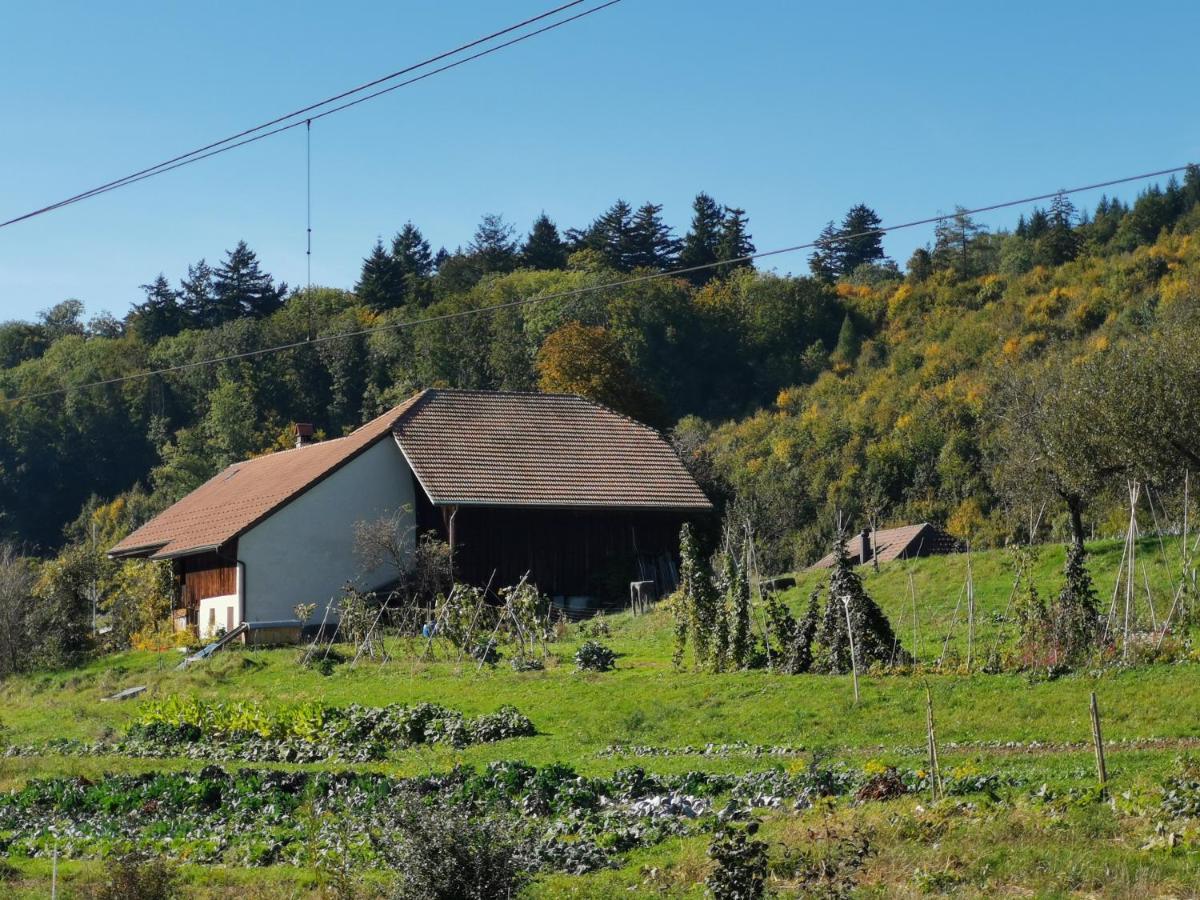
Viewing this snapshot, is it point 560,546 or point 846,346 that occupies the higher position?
point 846,346

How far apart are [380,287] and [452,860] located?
90.9 m

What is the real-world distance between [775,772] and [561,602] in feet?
87.0

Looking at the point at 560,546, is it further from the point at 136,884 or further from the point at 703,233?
the point at 703,233

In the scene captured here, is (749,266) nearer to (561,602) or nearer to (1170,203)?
(1170,203)

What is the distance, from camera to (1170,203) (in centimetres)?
8488

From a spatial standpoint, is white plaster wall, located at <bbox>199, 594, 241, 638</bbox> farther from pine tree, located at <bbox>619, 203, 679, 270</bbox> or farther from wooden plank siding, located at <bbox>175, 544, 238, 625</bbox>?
pine tree, located at <bbox>619, 203, 679, 270</bbox>

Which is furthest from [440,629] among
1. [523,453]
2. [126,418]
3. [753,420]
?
[126,418]

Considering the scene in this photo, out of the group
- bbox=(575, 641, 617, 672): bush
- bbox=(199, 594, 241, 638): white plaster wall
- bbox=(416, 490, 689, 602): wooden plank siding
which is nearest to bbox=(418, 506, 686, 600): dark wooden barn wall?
bbox=(416, 490, 689, 602): wooden plank siding

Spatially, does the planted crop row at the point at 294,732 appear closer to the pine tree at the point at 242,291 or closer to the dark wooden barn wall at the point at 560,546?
the dark wooden barn wall at the point at 560,546

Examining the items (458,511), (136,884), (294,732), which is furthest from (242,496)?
(136,884)

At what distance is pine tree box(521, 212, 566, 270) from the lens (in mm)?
110500

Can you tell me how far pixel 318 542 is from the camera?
3947cm

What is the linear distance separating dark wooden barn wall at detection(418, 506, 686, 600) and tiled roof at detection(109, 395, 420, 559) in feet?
11.4

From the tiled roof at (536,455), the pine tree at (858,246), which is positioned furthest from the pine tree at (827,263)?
the tiled roof at (536,455)
